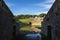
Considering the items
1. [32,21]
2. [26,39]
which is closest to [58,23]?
[26,39]

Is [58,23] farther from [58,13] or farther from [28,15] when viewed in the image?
[28,15]

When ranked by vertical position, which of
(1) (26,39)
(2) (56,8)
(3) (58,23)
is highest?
(2) (56,8)

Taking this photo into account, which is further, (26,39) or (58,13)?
(26,39)

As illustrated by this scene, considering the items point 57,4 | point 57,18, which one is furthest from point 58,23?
point 57,4

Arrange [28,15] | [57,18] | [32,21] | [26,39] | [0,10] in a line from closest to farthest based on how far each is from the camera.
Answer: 1. [0,10]
2. [57,18]
3. [26,39]
4. [32,21]
5. [28,15]

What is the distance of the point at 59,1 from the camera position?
12.0 metres

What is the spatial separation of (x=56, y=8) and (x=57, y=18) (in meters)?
0.66

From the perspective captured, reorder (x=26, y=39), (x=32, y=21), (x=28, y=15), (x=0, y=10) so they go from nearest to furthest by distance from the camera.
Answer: (x=0, y=10), (x=26, y=39), (x=32, y=21), (x=28, y=15)

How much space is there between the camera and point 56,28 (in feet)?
42.3

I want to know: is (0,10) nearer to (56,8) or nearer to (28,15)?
(56,8)

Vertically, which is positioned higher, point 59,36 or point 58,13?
point 58,13

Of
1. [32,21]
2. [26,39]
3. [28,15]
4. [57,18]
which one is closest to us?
[57,18]

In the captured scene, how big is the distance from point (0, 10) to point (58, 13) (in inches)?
141

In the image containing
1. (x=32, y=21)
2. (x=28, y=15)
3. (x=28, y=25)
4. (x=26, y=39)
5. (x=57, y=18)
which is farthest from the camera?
(x=28, y=15)
